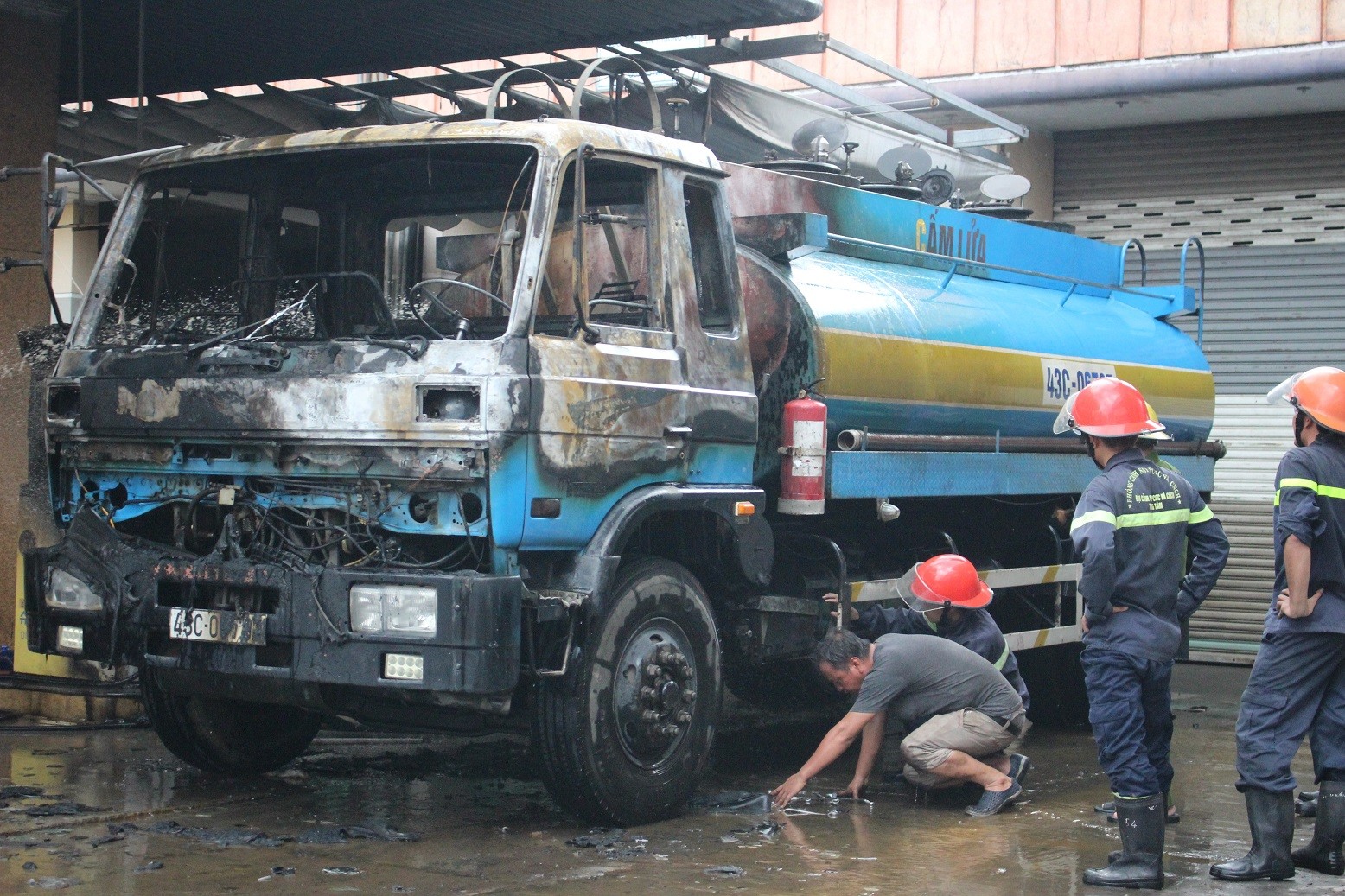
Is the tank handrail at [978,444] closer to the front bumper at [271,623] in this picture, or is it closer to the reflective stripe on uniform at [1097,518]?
the reflective stripe on uniform at [1097,518]

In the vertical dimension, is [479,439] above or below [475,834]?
above

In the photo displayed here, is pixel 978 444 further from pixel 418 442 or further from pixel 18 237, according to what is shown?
pixel 18 237

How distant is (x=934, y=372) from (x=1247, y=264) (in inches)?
250

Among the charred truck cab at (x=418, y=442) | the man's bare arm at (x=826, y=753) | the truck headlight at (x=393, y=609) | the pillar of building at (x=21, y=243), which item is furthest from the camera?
the pillar of building at (x=21, y=243)

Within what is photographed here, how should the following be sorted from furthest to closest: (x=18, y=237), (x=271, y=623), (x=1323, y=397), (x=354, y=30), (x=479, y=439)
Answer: (x=354, y=30), (x=18, y=237), (x=1323, y=397), (x=271, y=623), (x=479, y=439)

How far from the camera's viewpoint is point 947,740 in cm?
682

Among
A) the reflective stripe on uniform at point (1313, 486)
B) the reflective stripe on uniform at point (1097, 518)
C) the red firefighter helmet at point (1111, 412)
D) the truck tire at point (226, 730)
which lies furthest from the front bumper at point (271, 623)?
the reflective stripe on uniform at point (1313, 486)

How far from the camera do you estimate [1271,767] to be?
5.52 metres

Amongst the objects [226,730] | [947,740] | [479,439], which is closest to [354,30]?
[226,730]

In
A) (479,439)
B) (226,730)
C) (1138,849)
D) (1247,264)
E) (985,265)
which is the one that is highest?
(1247,264)

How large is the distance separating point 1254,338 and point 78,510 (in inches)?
385

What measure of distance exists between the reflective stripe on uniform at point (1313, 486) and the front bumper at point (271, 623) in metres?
2.66

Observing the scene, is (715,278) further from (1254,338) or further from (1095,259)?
(1254,338)

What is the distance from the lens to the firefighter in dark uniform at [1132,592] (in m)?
5.47
